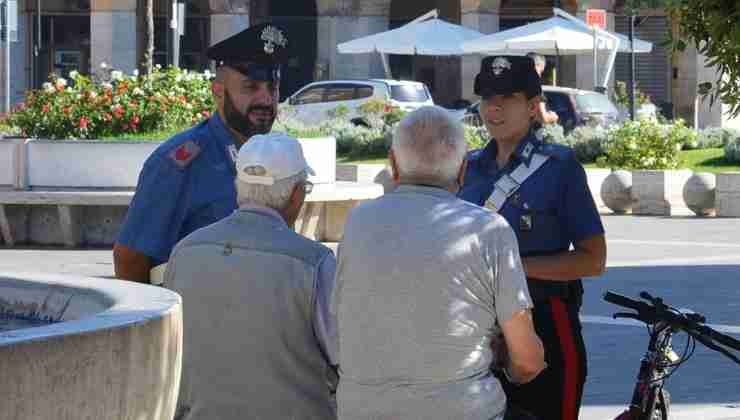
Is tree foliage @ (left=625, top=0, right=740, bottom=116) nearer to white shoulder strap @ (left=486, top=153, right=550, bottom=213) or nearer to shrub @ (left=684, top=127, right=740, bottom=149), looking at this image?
white shoulder strap @ (left=486, top=153, right=550, bottom=213)

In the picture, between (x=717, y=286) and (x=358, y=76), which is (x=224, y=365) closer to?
(x=717, y=286)

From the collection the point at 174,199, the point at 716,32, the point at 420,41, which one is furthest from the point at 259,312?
the point at 420,41

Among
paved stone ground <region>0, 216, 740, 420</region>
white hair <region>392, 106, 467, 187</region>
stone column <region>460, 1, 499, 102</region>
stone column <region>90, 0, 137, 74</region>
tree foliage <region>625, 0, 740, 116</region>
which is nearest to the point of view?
white hair <region>392, 106, 467, 187</region>

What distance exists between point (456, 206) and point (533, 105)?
5.18 ft

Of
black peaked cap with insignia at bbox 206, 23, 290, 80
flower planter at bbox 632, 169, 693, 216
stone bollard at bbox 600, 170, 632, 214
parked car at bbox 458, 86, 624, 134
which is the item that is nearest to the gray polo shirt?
black peaked cap with insignia at bbox 206, 23, 290, 80

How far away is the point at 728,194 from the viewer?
2344 cm

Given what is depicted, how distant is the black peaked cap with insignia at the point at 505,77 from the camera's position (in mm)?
6082

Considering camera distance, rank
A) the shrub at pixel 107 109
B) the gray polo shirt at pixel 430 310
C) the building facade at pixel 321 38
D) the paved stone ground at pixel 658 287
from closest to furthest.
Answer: the gray polo shirt at pixel 430 310, the paved stone ground at pixel 658 287, the shrub at pixel 107 109, the building facade at pixel 321 38

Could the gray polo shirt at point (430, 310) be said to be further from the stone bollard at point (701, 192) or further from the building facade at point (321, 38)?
the building facade at point (321, 38)

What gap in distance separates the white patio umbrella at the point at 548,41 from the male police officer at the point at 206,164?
101 ft

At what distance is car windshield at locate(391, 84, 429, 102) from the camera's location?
37822 mm

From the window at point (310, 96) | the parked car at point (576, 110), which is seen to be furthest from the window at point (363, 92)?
the parked car at point (576, 110)

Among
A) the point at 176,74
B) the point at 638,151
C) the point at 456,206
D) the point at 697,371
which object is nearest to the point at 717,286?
the point at 697,371

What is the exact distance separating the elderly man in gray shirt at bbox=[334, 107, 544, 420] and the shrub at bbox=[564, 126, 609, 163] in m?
25.3
